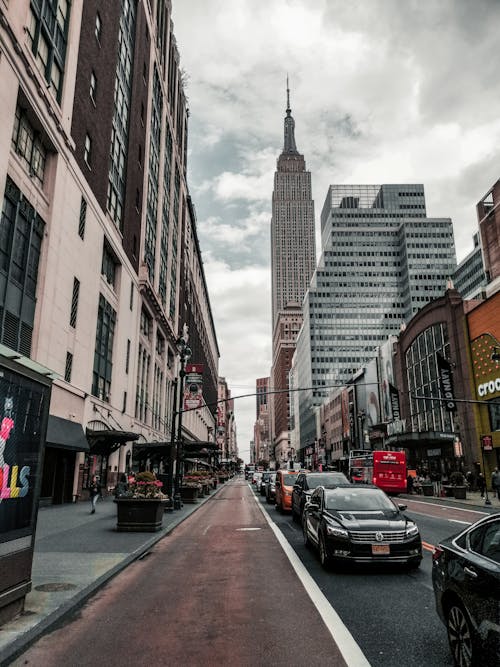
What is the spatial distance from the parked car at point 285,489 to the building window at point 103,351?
14.9 m

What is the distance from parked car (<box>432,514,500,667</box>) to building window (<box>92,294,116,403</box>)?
101ft

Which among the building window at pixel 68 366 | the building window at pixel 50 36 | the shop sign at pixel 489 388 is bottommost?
the building window at pixel 68 366

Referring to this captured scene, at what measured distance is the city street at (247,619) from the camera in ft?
18.0

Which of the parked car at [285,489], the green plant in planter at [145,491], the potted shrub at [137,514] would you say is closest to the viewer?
the potted shrub at [137,514]

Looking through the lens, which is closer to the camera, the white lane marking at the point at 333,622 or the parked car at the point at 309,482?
the white lane marking at the point at 333,622

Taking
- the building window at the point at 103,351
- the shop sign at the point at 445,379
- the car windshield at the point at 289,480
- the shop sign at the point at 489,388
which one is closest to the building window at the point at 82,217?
the building window at the point at 103,351

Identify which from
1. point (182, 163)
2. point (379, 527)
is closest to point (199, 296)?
point (182, 163)

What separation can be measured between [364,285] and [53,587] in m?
146

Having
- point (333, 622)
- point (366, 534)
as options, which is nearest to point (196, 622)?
point (333, 622)

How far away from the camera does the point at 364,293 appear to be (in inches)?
5827

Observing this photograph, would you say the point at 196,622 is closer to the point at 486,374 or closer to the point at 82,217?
the point at 82,217

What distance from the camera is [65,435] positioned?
84.2 feet

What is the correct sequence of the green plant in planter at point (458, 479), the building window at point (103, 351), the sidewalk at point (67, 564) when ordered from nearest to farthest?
the sidewalk at point (67, 564) → the building window at point (103, 351) → the green plant in planter at point (458, 479)

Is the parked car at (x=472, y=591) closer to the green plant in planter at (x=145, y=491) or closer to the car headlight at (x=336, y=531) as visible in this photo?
the car headlight at (x=336, y=531)
